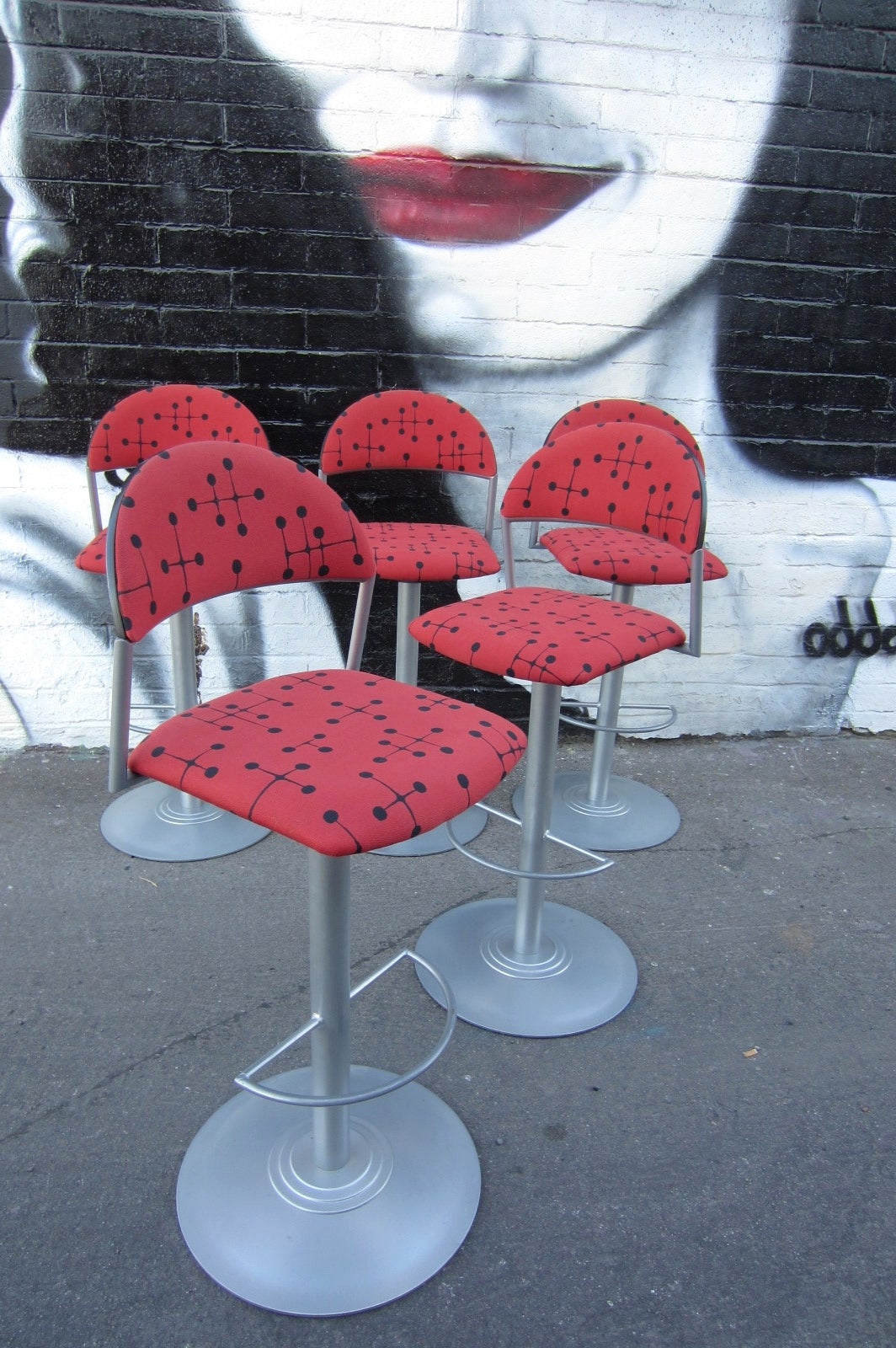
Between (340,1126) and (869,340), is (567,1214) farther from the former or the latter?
(869,340)

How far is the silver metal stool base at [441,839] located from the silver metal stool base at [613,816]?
0.12 m

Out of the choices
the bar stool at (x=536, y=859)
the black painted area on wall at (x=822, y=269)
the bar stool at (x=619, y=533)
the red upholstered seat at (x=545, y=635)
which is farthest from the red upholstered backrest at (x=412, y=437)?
the black painted area on wall at (x=822, y=269)

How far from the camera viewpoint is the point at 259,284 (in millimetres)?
2568

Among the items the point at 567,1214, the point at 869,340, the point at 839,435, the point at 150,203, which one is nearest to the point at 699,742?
the point at 839,435

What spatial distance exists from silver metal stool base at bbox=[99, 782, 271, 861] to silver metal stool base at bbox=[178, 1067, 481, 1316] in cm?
90

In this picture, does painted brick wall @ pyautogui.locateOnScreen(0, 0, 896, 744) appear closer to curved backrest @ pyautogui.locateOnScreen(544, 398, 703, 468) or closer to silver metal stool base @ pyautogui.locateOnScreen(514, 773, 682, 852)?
curved backrest @ pyautogui.locateOnScreen(544, 398, 703, 468)

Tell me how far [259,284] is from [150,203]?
0.35 metres

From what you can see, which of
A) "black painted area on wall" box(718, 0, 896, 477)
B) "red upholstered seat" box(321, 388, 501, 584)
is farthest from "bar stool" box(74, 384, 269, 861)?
"black painted area on wall" box(718, 0, 896, 477)

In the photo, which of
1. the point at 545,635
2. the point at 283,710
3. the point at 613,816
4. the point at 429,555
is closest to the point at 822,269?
the point at 429,555

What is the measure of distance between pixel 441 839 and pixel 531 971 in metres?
0.61

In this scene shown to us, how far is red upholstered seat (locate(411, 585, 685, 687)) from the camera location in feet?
5.01

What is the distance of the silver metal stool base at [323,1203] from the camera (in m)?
1.27

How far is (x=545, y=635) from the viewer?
1.61 m

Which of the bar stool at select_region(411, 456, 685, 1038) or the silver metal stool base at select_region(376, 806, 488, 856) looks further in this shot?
the silver metal stool base at select_region(376, 806, 488, 856)
